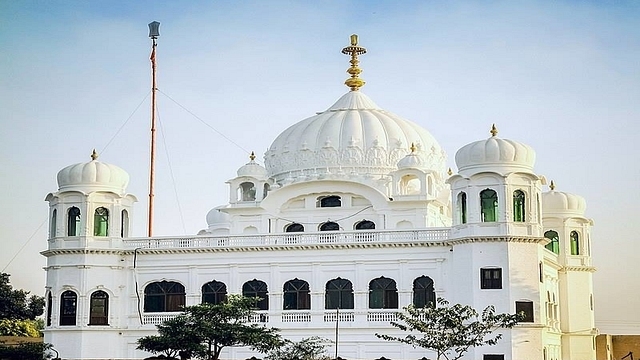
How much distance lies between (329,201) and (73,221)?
9971 millimetres

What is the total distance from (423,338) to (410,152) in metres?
11.7

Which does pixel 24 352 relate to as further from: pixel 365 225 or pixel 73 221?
pixel 365 225

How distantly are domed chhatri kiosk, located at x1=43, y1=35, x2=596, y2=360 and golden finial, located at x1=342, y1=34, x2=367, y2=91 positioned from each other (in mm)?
1391

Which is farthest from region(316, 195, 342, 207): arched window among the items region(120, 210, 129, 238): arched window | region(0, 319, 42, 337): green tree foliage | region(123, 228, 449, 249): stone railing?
region(0, 319, 42, 337): green tree foliage

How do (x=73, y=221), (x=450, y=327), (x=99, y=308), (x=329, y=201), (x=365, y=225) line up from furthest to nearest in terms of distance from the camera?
1. (x=329, y=201)
2. (x=365, y=225)
3. (x=73, y=221)
4. (x=99, y=308)
5. (x=450, y=327)

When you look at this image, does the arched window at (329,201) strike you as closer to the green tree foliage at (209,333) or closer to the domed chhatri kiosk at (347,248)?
the domed chhatri kiosk at (347,248)

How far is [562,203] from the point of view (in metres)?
48.9

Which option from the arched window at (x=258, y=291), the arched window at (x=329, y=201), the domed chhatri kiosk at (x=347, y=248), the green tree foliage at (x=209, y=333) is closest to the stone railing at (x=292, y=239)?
the domed chhatri kiosk at (x=347, y=248)

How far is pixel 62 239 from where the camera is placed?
142ft

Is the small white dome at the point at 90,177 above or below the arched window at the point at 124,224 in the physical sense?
above

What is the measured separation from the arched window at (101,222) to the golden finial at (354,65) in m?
13.0

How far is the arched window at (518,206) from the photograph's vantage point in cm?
3997

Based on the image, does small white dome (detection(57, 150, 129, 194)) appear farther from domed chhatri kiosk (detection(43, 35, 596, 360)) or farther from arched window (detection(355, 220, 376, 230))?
arched window (detection(355, 220, 376, 230))

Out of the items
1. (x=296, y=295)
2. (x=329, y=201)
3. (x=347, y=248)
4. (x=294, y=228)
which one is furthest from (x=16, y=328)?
(x=347, y=248)
